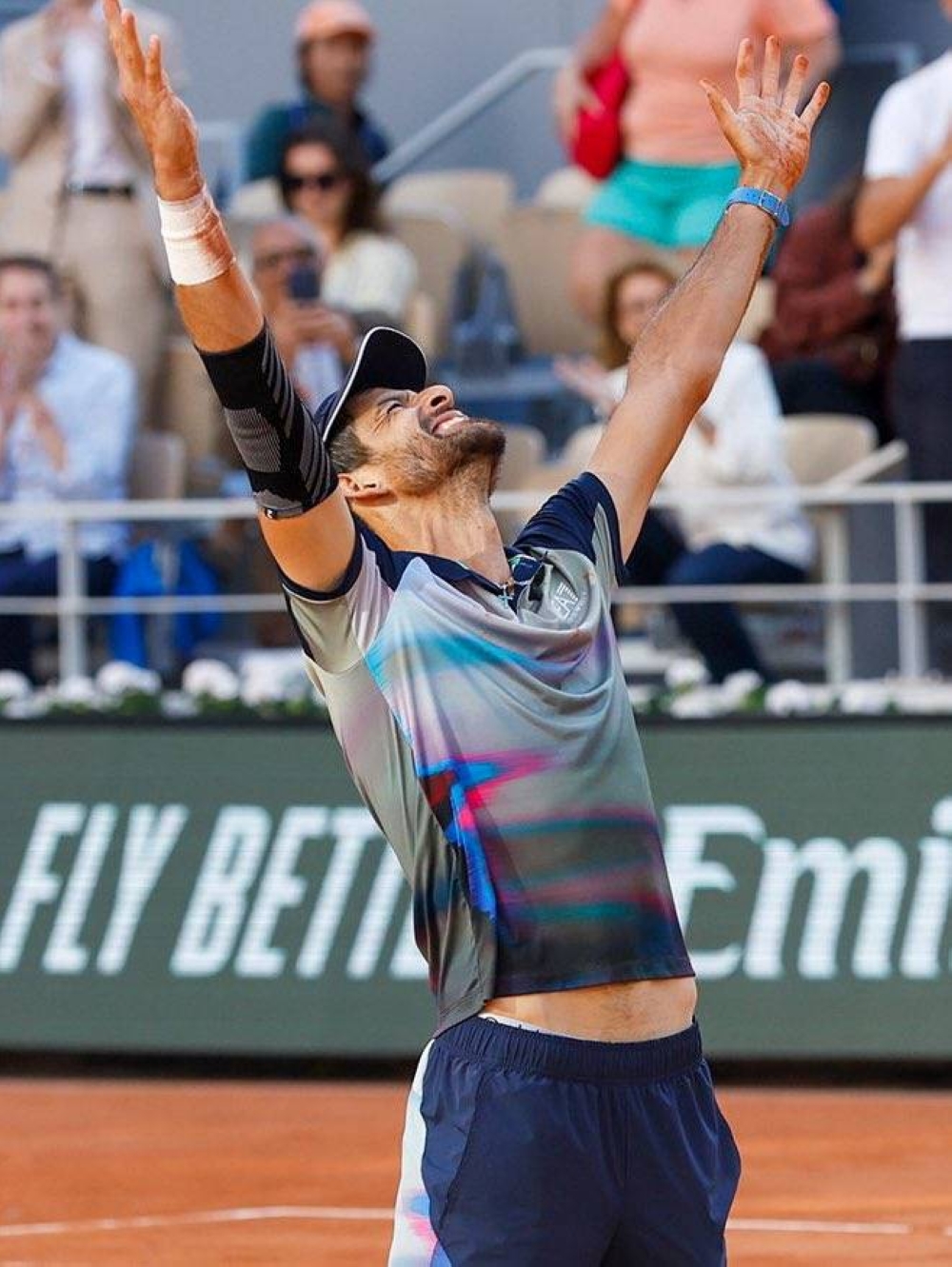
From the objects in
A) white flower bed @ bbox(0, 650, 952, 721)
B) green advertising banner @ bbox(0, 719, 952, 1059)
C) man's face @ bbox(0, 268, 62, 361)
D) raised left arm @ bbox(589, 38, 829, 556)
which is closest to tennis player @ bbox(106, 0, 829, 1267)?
raised left arm @ bbox(589, 38, 829, 556)

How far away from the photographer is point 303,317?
10.0m

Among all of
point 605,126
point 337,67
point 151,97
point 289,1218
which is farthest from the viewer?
point 337,67

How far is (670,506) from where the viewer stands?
9.64m

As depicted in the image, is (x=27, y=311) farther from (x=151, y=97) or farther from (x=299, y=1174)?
(x=151, y=97)

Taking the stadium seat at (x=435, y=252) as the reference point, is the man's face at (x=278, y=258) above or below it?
above

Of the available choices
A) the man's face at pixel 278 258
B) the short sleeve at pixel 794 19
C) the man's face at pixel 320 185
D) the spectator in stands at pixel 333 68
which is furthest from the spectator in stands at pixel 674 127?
the spectator in stands at pixel 333 68

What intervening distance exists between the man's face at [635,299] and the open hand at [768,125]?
15.6ft

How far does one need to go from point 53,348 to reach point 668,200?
2.48 meters

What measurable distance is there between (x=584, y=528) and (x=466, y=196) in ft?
29.8

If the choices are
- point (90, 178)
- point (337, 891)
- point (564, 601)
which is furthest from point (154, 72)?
point (90, 178)

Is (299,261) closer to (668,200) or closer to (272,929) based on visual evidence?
(668,200)

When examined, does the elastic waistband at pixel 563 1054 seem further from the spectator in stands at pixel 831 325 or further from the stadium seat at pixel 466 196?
the stadium seat at pixel 466 196

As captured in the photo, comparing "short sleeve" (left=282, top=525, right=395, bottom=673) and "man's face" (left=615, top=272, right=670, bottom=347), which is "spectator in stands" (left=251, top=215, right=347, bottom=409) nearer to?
"man's face" (left=615, top=272, right=670, bottom=347)

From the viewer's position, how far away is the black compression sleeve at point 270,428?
3.62m
